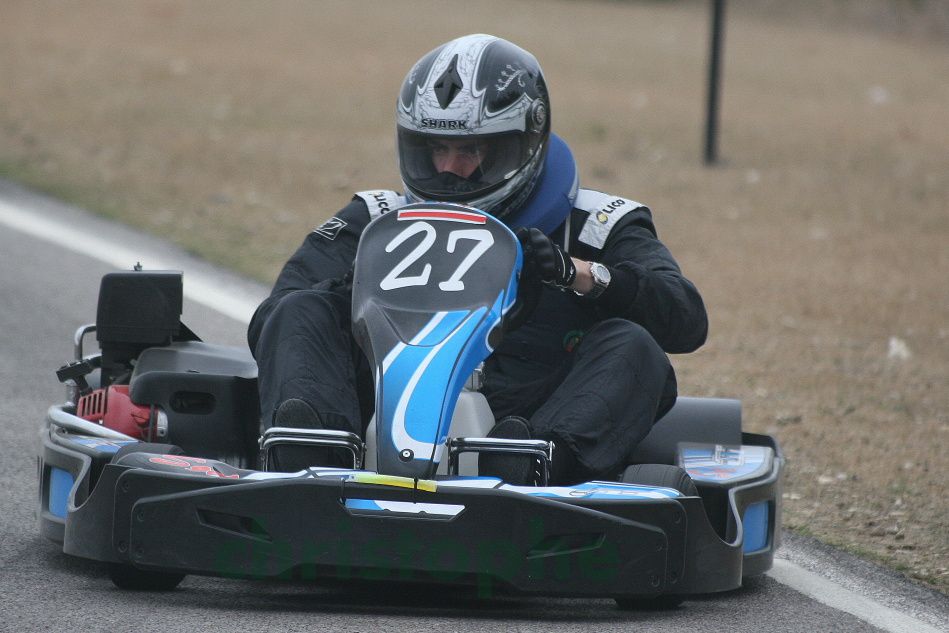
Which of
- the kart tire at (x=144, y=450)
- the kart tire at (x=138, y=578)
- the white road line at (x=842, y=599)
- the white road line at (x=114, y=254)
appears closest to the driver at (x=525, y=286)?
the kart tire at (x=144, y=450)

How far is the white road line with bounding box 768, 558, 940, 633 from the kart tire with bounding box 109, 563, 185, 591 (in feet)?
5.44

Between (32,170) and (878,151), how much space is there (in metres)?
7.39

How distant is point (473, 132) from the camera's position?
186 inches

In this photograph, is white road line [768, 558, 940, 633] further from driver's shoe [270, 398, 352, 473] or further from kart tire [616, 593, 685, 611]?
driver's shoe [270, 398, 352, 473]

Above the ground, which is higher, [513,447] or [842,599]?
[513,447]

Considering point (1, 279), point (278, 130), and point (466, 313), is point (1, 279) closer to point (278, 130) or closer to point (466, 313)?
point (466, 313)

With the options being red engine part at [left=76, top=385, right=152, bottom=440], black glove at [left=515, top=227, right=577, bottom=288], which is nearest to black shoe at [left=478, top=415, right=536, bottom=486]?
black glove at [left=515, top=227, right=577, bottom=288]

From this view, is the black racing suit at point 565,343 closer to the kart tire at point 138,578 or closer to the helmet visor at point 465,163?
the helmet visor at point 465,163

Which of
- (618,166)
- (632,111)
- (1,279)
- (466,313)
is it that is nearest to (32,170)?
(1,279)

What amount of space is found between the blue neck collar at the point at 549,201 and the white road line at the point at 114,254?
314 cm

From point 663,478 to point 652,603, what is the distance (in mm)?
305

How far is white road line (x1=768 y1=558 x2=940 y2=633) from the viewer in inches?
167

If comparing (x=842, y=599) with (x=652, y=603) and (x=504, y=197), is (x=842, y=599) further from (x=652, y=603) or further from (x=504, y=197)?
(x=504, y=197)

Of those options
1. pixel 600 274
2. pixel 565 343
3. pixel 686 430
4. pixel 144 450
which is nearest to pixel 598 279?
pixel 600 274
